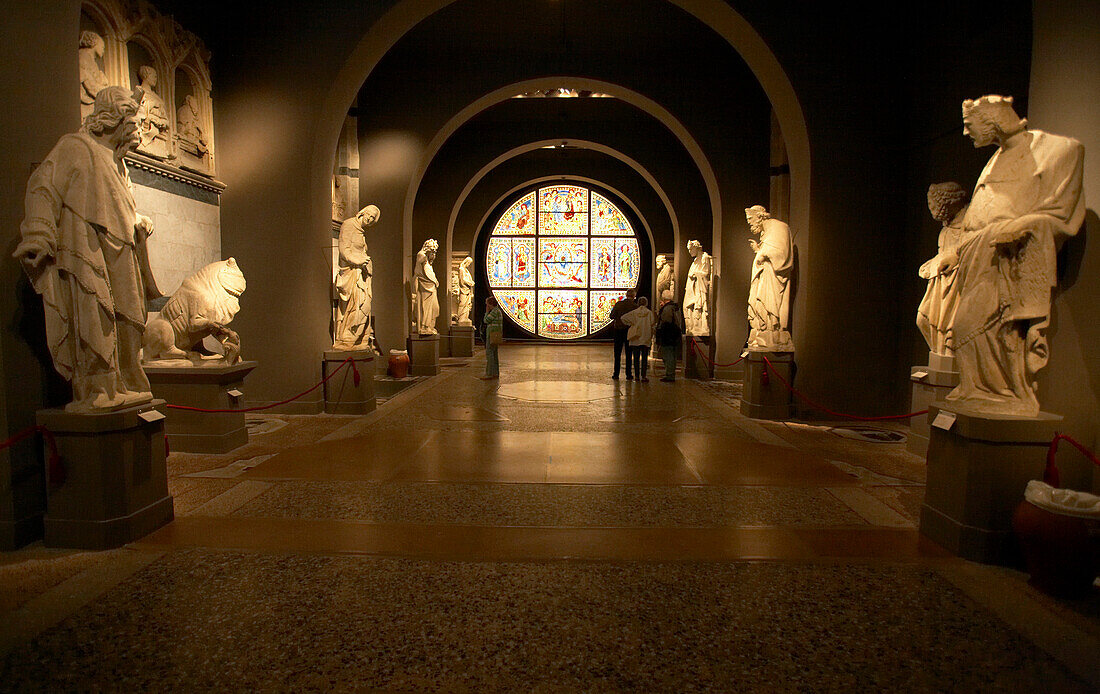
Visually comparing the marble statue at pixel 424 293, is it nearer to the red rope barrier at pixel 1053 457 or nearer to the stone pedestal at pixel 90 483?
the stone pedestal at pixel 90 483

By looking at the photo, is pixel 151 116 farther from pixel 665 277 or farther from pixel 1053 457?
pixel 665 277

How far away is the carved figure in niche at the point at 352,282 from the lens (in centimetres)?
794

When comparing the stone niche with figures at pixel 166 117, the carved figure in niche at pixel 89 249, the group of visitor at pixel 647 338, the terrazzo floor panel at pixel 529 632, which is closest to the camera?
the terrazzo floor panel at pixel 529 632

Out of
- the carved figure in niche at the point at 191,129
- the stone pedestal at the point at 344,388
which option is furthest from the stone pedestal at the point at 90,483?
the carved figure in niche at the point at 191,129

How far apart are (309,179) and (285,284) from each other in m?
1.35

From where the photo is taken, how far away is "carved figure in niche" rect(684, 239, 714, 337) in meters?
12.2

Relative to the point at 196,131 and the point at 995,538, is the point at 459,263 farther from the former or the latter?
the point at 995,538

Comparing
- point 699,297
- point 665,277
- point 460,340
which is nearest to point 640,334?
point 699,297

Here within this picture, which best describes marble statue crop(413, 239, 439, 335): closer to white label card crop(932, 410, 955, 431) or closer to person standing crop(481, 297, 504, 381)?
person standing crop(481, 297, 504, 381)

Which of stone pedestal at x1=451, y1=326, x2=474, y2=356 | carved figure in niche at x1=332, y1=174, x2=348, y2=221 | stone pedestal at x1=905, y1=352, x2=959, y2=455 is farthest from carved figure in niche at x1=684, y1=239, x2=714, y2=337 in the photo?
carved figure in niche at x1=332, y1=174, x2=348, y2=221

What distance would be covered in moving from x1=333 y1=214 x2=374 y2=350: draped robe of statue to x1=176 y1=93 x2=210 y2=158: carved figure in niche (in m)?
1.86

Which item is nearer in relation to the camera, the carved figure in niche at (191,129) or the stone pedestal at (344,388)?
the carved figure in niche at (191,129)

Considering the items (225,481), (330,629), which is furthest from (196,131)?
(330,629)

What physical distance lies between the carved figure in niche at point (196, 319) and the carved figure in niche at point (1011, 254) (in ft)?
20.5
